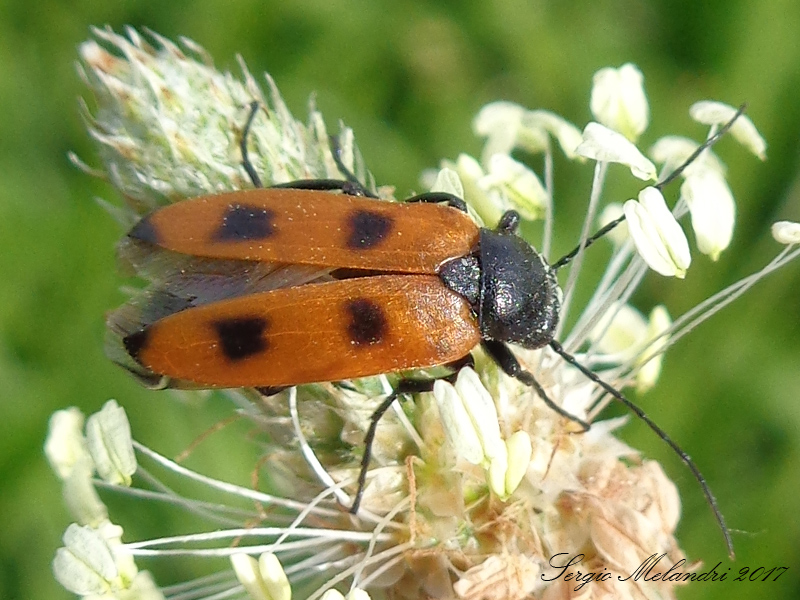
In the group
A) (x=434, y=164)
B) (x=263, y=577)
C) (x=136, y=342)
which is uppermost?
(x=434, y=164)

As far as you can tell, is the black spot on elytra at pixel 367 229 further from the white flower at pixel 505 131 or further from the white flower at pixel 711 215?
the white flower at pixel 711 215

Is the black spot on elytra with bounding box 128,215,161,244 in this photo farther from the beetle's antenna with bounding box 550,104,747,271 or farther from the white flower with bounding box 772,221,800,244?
the white flower with bounding box 772,221,800,244

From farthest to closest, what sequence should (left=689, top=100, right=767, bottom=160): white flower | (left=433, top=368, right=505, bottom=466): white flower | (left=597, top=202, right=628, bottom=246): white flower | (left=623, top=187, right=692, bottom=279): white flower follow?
1. (left=597, top=202, right=628, bottom=246): white flower
2. (left=689, top=100, right=767, bottom=160): white flower
3. (left=623, top=187, right=692, bottom=279): white flower
4. (left=433, top=368, right=505, bottom=466): white flower

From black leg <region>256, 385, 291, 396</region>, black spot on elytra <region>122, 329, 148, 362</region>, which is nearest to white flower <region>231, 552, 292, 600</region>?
black leg <region>256, 385, 291, 396</region>

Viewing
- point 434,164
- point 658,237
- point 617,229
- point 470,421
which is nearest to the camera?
point 470,421

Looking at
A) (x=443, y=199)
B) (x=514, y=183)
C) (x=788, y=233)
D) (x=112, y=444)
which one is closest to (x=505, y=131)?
(x=514, y=183)

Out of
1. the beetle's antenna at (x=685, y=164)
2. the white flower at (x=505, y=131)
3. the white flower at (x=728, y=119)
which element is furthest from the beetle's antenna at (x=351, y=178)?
the white flower at (x=728, y=119)

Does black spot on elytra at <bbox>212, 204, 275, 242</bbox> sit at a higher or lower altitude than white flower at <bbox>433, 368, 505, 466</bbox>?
higher

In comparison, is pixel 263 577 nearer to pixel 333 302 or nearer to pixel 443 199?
pixel 333 302
